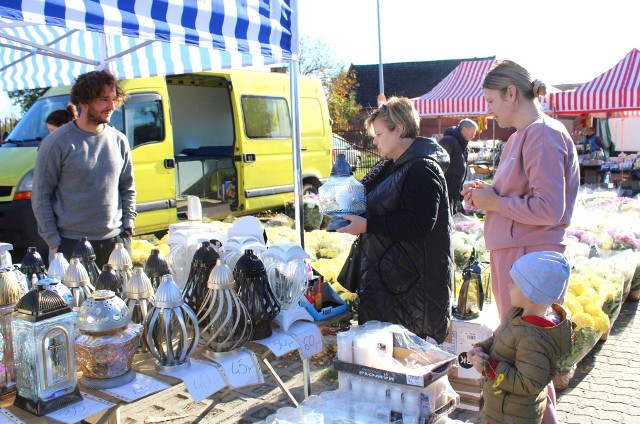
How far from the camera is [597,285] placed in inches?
173

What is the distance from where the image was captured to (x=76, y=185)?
307 cm

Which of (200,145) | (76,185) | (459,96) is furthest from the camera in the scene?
(459,96)

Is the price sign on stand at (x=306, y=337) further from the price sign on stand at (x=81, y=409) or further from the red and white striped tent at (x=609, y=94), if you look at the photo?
the red and white striped tent at (x=609, y=94)

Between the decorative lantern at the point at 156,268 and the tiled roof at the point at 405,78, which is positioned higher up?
the tiled roof at the point at 405,78

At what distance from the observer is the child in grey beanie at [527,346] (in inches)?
76.9

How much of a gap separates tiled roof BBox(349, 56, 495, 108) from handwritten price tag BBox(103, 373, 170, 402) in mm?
35213

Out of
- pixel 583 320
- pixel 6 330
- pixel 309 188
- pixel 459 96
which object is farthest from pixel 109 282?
pixel 459 96

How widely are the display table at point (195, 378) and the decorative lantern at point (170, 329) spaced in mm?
50

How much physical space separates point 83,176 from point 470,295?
2306mm

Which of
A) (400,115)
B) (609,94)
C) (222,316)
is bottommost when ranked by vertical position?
(222,316)

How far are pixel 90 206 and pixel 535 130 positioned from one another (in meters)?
2.27

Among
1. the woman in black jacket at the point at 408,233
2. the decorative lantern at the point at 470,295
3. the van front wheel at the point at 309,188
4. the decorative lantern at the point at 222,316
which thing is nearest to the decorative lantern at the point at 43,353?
the decorative lantern at the point at 222,316

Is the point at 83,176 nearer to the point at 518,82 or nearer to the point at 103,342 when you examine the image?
the point at 103,342

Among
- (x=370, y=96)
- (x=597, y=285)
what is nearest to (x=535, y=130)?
(x=597, y=285)
